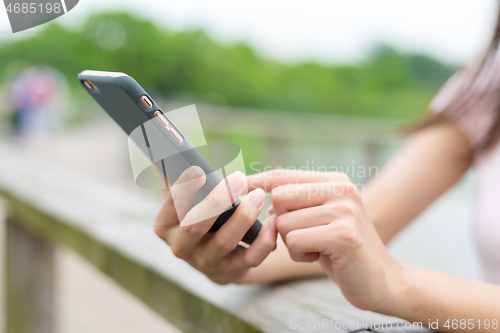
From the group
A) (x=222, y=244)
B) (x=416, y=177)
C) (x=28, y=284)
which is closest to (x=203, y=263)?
(x=222, y=244)

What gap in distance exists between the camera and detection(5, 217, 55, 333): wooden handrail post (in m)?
1.56

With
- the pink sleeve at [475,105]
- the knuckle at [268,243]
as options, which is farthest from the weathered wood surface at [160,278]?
the pink sleeve at [475,105]

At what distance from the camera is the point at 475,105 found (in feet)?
3.42

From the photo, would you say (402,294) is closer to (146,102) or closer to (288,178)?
(288,178)

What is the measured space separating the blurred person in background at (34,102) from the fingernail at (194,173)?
8035 millimetres

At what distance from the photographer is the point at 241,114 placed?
517 centimetres

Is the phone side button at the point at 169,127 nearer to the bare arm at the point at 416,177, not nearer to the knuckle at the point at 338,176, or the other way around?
the knuckle at the point at 338,176

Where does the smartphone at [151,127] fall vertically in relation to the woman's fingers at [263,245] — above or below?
above

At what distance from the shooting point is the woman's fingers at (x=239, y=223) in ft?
1.65

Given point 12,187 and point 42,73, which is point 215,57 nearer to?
point 42,73

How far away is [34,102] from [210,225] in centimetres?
908

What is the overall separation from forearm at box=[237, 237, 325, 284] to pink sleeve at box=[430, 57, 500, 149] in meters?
0.54
